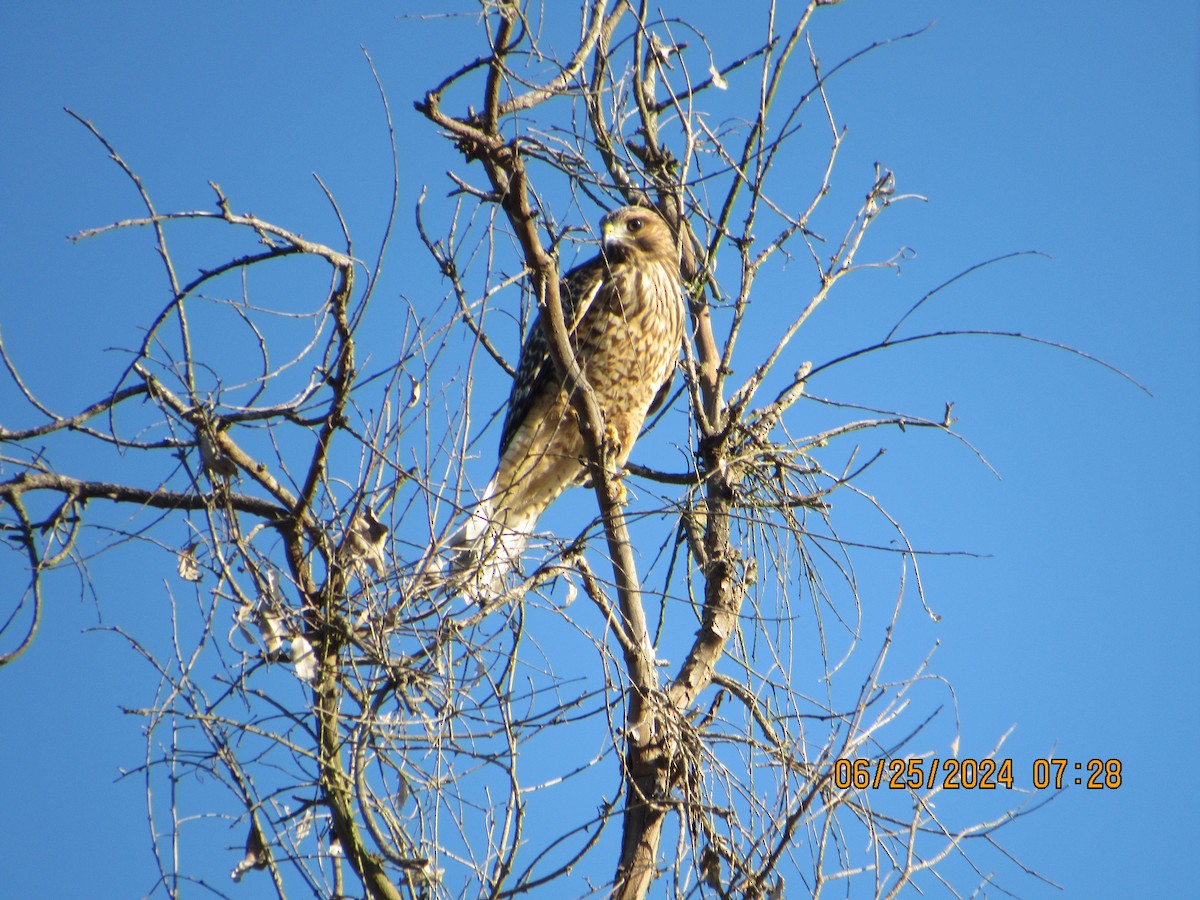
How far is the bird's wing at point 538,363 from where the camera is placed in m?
4.58

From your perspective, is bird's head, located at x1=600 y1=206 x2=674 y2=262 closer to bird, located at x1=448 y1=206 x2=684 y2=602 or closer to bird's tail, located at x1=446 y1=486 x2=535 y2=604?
bird, located at x1=448 y1=206 x2=684 y2=602

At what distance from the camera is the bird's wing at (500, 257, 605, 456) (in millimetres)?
4578

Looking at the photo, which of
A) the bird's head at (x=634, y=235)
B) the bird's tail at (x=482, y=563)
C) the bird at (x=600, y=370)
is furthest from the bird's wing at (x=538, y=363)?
the bird's tail at (x=482, y=563)

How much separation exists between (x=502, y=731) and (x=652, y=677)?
0.62m

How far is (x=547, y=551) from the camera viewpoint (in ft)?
9.75

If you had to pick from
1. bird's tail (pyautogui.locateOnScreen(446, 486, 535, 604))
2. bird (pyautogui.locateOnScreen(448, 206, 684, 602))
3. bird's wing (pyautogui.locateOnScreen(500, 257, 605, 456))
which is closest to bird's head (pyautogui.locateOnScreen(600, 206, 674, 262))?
bird (pyautogui.locateOnScreen(448, 206, 684, 602))

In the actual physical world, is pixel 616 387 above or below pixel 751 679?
above

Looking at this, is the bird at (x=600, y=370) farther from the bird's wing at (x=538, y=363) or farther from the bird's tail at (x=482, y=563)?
the bird's tail at (x=482, y=563)

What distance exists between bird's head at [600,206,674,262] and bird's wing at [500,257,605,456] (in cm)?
12

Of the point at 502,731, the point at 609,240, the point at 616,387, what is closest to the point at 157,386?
the point at 502,731

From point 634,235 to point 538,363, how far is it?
824mm

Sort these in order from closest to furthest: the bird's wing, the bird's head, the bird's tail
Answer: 1. the bird's tail
2. the bird's wing
3. the bird's head

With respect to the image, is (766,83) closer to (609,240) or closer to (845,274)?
(845,274)

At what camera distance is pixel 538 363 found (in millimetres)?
4645
